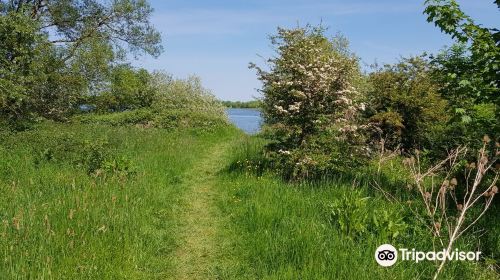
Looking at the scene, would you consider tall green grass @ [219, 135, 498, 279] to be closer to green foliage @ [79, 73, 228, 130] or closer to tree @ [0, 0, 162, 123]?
tree @ [0, 0, 162, 123]

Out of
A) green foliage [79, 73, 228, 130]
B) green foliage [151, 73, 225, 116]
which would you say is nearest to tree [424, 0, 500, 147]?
green foliage [79, 73, 228, 130]

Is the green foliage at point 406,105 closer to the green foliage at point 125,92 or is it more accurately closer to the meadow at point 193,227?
the meadow at point 193,227

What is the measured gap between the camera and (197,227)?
7750 millimetres

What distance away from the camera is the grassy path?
6.07 meters

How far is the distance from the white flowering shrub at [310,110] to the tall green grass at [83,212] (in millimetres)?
3273

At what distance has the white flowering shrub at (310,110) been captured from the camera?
10.2 metres

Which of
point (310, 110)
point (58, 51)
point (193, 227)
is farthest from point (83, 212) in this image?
point (58, 51)

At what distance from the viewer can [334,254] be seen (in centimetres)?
550

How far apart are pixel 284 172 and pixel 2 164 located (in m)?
7.34

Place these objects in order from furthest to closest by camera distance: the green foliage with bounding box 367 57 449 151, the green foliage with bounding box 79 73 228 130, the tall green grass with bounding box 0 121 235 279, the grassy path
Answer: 1. the green foliage with bounding box 79 73 228 130
2. the green foliage with bounding box 367 57 449 151
3. the grassy path
4. the tall green grass with bounding box 0 121 235 279

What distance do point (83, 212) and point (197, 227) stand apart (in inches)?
84.9

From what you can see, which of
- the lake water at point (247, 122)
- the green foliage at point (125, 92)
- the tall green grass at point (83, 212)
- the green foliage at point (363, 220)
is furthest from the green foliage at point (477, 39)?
the green foliage at point (125, 92)

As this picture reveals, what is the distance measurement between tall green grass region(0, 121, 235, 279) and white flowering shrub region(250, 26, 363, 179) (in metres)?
3.27

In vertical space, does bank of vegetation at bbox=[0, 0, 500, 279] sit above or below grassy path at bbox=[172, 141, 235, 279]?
above
